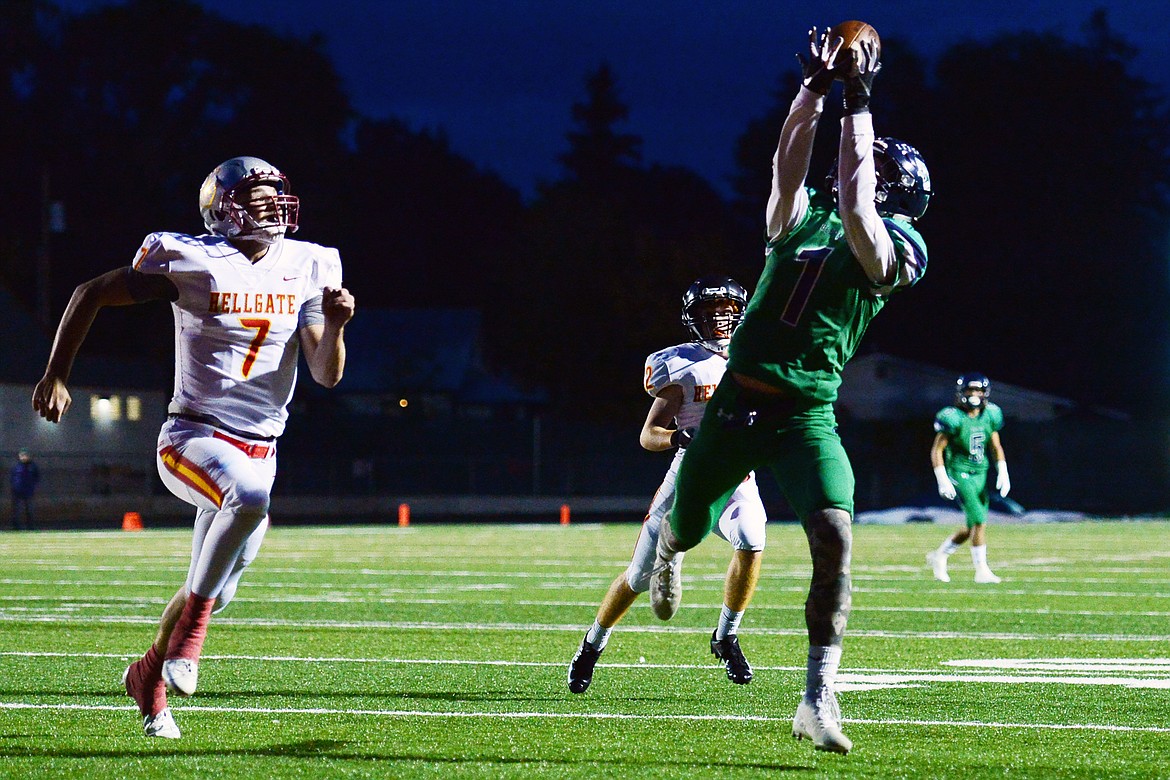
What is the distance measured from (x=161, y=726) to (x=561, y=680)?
217 cm

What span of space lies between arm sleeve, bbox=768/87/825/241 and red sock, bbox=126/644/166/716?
2.31m

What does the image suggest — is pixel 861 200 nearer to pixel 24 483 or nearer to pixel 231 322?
pixel 231 322

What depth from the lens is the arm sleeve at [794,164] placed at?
16.6ft

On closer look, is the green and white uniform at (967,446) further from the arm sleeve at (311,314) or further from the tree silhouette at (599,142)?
the tree silhouette at (599,142)

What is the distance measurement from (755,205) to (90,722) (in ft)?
182

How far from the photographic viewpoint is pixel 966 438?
52.6 ft

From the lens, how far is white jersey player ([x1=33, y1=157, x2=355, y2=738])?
5.51m

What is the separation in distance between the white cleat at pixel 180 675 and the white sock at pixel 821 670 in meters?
1.85

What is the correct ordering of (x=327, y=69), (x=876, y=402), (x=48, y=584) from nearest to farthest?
(x=48, y=584) → (x=876, y=402) → (x=327, y=69)

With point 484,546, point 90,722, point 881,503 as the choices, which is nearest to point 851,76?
point 90,722

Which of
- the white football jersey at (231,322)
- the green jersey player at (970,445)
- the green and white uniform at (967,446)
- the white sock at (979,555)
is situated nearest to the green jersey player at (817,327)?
the white football jersey at (231,322)

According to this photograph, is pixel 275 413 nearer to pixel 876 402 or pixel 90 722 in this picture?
pixel 90 722

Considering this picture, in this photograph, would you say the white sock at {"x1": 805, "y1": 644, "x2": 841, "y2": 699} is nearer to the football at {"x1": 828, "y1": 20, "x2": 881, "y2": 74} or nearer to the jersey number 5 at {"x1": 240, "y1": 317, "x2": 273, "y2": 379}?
the football at {"x1": 828, "y1": 20, "x2": 881, "y2": 74}

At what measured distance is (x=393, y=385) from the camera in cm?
5075
